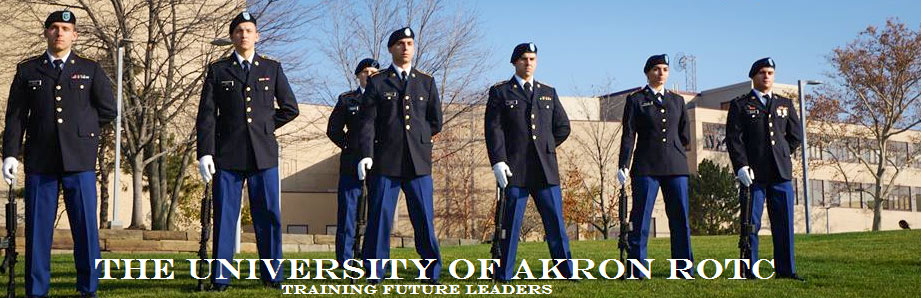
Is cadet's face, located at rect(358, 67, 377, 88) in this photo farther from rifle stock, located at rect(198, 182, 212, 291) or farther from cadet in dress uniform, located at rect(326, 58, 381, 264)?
rifle stock, located at rect(198, 182, 212, 291)

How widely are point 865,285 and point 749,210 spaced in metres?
1.32

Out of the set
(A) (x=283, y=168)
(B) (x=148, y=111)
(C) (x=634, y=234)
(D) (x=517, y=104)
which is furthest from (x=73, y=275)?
(A) (x=283, y=168)

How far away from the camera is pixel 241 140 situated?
9.02 m

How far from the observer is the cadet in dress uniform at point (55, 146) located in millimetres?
8523

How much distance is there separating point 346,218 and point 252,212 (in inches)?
141

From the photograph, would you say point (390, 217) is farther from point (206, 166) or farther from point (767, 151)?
point (767, 151)

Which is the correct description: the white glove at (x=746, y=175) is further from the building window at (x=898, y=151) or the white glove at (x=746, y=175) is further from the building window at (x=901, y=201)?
the building window at (x=901, y=201)

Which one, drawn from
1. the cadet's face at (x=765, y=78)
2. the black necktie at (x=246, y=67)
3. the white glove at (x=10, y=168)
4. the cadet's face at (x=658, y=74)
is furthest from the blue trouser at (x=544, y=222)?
the white glove at (x=10, y=168)

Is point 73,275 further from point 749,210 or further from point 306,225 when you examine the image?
point 306,225

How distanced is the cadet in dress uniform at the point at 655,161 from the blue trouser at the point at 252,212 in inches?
141

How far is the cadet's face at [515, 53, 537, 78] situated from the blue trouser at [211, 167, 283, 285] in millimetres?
2625

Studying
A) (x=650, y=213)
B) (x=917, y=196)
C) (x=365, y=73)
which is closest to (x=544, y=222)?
(x=650, y=213)

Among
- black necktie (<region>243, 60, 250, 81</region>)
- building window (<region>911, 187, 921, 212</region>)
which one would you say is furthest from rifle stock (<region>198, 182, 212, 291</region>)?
building window (<region>911, 187, 921, 212</region>)

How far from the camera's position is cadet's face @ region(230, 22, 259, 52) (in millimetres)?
9047
